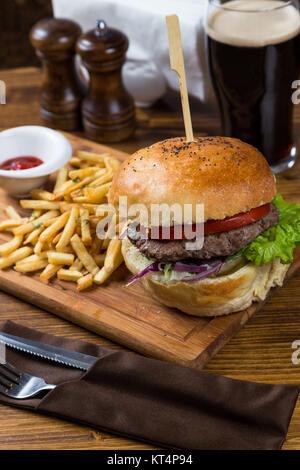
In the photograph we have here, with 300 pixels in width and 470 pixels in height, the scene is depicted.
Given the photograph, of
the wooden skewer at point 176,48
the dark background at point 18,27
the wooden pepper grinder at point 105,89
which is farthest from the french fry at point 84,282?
the dark background at point 18,27

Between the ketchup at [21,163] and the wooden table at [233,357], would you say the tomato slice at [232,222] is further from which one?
the ketchup at [21,163]

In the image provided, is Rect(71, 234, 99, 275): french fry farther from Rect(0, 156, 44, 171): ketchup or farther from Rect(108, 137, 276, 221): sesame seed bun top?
Rect(0, 156, 44, 171): ketchup

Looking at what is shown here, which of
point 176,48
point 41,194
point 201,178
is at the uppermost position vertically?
point 176,48

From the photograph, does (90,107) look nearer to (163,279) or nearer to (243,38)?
(243,38)

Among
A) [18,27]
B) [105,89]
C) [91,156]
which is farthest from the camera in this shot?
[18,27]

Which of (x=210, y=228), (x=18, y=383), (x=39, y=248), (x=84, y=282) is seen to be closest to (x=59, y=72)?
(x=39, y=248)

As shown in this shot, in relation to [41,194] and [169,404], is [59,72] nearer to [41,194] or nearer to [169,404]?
[41,194]

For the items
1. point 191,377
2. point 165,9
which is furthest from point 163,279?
point 165,9

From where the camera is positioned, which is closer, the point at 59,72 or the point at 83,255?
the point at 83,255
